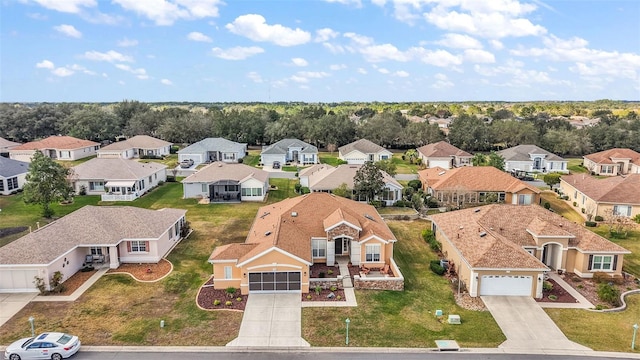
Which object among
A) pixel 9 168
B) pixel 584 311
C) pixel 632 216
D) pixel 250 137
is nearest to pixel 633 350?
pixel 584 311

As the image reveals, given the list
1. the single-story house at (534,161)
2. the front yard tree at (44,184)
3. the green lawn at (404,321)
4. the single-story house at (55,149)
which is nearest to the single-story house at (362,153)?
the single-story house at (534,161)

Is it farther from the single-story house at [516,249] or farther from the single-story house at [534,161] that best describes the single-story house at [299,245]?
the single-story house at [534,161]

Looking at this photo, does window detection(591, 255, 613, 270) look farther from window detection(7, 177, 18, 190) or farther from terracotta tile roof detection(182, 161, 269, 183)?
window detection(7, 177, 18, 190)

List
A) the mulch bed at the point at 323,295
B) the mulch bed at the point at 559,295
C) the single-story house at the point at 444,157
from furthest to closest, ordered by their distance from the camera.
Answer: the single-story house at the point at 444,157
the mulch bed at the point at 559,295
the mulch bed at the point at 323,295

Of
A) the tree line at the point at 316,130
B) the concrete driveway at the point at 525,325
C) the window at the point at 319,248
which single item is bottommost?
the concrete driveway at the point at 525,325

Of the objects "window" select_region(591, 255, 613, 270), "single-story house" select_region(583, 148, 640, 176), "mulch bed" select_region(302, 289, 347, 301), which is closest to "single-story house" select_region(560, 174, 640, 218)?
"window" select_region(591, 255, 613, 270)

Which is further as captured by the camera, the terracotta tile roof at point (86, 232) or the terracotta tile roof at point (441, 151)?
the terracotta tile roof at point (441, 151)

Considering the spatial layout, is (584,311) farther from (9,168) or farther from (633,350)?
(9,168)
